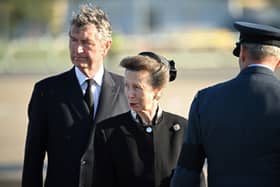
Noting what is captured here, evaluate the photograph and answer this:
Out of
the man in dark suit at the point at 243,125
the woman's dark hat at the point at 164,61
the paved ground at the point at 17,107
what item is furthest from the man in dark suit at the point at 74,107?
the paved ground at the point at 17,107

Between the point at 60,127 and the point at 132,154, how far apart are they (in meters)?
0.51

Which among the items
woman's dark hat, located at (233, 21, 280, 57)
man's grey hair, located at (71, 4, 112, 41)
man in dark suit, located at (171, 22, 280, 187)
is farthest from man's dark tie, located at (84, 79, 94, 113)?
woman's dark hat, located at (233, 21, 280, 57)

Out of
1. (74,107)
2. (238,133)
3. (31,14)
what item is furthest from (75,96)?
(31,14)

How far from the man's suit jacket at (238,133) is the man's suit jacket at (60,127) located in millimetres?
1020

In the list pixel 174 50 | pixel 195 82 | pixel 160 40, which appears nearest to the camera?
pixel 195 82

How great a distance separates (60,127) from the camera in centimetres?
385

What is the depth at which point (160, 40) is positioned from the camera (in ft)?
154

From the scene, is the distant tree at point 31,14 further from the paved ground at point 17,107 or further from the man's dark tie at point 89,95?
the man's dark tie at point 89,95

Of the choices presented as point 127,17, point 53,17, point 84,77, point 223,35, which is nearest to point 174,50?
point 223,35

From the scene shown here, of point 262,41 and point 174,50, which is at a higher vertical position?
point 262,41

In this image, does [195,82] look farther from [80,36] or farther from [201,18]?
[201,18]

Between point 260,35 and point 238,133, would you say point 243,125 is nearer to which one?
point 238,133

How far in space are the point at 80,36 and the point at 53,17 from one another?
1769 inches

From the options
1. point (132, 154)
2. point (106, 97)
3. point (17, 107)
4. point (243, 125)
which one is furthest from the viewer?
point (17, 107)
